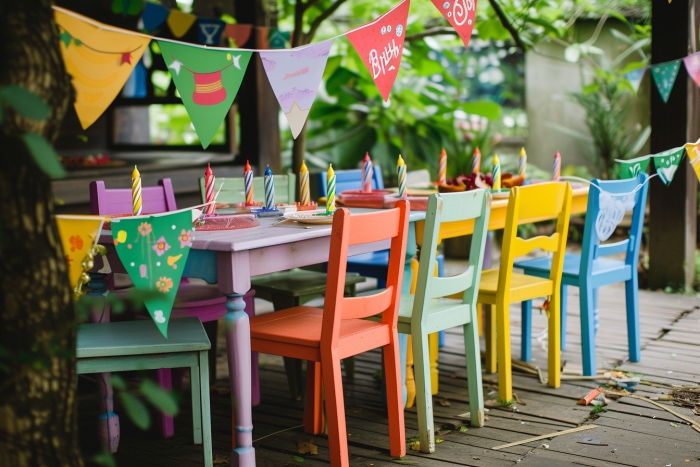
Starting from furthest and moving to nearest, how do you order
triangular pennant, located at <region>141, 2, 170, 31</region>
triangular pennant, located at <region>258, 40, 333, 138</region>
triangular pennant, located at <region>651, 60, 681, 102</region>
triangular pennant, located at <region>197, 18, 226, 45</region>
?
1. triangular pennant, located at <region>197, 18, 226, 45</region>
2. triangular pennant, located at <region>141, 2, 170, 31</region>
3. triangular pennant, located at <region>651, 60, 681, 102</region>
4. triangular pennant, located at <region>258, 40, 333, 138</region>

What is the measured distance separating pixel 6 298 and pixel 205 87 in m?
1.57

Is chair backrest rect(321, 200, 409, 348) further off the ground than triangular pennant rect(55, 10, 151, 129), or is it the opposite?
triangular pennant rect(55, 10, 151, 129)

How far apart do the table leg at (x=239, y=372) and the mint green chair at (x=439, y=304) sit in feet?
1.99

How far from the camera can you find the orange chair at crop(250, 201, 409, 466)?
7.27 feet

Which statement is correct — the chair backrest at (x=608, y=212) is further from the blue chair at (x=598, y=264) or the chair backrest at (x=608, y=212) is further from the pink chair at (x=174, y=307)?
the pink chair at (x=174, y=307)

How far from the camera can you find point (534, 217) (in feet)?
9.96

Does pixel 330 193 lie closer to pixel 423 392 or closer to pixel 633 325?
pixel 423 392

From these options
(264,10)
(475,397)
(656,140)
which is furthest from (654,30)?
(475,397)

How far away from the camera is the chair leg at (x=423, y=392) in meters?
2.53

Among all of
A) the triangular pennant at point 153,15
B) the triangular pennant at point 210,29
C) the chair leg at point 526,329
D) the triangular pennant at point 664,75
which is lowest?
the chair leg at point 526,329

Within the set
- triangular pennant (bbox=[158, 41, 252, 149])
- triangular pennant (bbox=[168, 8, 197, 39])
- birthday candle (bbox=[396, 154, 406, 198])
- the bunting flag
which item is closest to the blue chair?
birthday candle (bbox=[396, 154, 406, 198])

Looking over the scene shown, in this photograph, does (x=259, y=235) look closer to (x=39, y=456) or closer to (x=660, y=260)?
(x=39, y=456)

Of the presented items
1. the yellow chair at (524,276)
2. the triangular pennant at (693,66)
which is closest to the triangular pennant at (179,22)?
the yellow chair at (524,276)

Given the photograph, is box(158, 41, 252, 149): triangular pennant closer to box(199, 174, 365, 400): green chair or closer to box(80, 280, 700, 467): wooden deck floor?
box(199, 174, 365, 400): green chair
